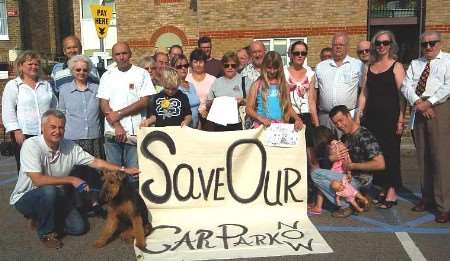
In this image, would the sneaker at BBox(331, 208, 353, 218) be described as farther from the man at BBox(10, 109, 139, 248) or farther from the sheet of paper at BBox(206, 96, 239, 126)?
the man at BBox(10, 109, 139, 248)

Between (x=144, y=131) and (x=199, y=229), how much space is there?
125 centimetres

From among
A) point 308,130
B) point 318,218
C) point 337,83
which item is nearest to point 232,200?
point 318,218

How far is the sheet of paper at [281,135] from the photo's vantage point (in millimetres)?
5082

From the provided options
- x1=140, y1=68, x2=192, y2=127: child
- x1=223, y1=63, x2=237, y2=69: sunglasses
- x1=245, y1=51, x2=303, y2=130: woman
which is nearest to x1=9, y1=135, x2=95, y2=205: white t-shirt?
x1=140, y1=68, x2=192, y2=127: child

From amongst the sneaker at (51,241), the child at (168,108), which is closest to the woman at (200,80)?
the child at (168,108)

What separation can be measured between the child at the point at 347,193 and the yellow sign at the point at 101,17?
518cm

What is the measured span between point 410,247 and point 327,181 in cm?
117

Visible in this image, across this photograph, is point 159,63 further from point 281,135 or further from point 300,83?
point 281,135

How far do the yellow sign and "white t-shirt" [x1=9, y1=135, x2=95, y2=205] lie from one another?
3890mm

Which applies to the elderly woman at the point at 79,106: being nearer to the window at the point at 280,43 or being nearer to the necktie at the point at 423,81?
the necktie at the point at 423,81

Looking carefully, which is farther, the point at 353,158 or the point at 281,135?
the point at 353,158

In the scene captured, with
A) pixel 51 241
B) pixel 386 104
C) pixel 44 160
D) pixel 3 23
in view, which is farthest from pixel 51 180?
pixel 3 23

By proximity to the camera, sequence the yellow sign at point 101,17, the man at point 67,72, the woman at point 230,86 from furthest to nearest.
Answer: the yellow sign at point 101,17 → the woman at point 230,86 → the man at point 67,72

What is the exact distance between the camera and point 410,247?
4.22 m
